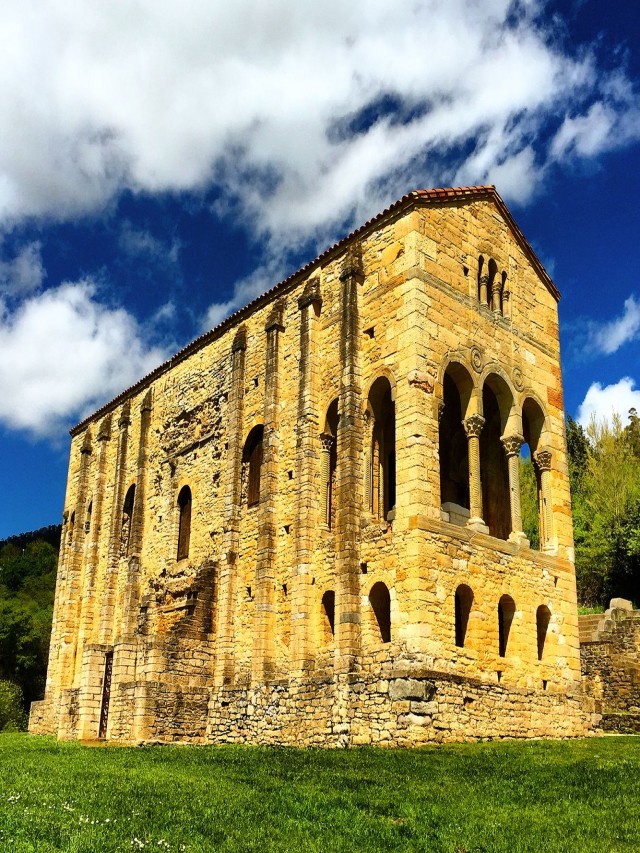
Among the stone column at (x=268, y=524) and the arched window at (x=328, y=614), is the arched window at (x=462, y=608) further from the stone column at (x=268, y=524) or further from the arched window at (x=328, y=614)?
the stone column at (x=268, y=524)

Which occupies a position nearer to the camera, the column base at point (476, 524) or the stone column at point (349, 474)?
the stone column at point (349, 474)

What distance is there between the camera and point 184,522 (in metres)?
26.9

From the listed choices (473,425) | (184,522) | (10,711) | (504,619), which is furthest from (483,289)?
(10,711)

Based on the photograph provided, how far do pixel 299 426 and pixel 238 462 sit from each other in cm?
324

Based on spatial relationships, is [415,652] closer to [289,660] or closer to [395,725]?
[395,725]

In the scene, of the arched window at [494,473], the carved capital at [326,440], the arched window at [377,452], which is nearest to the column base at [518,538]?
the arched window at [494,473]

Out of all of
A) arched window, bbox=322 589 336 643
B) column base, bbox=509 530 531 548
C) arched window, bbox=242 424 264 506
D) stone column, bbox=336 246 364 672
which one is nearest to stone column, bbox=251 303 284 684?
arched window, bbox=242 424 264 506

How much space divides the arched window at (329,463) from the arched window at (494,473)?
12.5ft

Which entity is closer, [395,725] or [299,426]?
[395,725]

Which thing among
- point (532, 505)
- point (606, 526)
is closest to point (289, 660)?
point (606, 526)

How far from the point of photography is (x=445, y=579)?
17.9m

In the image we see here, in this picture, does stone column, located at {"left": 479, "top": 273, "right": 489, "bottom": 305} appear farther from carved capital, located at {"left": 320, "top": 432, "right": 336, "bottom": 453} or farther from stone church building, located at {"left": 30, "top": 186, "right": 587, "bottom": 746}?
carved capital, located at {"left": 320, "top": 432, "right": 336, "bottom": 453}

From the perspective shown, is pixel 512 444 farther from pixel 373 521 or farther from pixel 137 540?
pixel 137 540

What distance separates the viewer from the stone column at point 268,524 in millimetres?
20938
